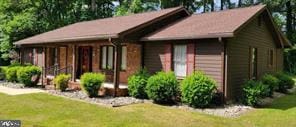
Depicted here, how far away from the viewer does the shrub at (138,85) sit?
13648 mm

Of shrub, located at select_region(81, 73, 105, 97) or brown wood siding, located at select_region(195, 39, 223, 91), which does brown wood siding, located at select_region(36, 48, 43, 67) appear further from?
brown wood siding, located at select_region(195, 39, 223, 91)

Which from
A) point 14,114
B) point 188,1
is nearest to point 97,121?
point 14,114

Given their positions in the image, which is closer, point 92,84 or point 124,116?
point 124,116

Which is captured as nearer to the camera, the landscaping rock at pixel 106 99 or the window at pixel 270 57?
the landscaping rock at pixel 106 99

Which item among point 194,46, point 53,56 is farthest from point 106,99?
point 53,56

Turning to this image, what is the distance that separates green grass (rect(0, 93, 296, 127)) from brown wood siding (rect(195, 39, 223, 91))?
2015 millimetres

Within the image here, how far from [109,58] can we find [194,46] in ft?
20.2

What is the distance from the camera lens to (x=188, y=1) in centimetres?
4081

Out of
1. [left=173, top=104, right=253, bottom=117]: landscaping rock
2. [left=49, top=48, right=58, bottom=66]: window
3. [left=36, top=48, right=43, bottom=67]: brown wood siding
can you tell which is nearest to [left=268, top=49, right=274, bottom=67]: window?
[left=173, top=104, right=253, bottom=117]: landscaping rock

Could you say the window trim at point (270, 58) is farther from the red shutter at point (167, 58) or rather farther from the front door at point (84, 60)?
the front door at point (84, 60)

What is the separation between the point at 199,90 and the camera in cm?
1174

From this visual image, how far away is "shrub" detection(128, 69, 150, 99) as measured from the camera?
537 inches

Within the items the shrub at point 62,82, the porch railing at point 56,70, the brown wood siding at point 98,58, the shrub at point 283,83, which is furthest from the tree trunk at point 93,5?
the shrub at point 283,83

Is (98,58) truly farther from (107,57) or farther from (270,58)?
(270,58)
